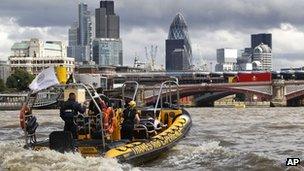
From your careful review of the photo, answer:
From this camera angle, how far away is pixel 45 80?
20.9m

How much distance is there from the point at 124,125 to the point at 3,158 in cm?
433

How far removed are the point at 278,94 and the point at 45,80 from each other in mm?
121036

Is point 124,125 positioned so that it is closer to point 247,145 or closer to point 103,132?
point 103,132

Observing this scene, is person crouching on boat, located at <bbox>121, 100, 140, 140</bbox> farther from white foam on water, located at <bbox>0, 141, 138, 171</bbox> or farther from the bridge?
the bridge

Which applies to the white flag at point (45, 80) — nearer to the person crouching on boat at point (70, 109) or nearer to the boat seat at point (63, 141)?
the person crouching on boat at point (70, 109)

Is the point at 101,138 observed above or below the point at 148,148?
above

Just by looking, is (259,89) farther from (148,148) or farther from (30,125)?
(30,125)

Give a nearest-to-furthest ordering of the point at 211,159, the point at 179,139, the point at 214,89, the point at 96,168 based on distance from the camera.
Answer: the point at 96,168 → the point at 211,159 → the point at 179,139 → the point at 214,89

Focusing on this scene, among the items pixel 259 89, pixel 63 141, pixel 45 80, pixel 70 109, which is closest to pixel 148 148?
pixel 70 109

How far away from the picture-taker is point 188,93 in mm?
141625

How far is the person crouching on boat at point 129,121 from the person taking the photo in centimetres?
2336

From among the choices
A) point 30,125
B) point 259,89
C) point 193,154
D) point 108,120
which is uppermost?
point 108,120

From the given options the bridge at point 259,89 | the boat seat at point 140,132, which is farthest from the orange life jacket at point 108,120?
the bridge at point 259,89

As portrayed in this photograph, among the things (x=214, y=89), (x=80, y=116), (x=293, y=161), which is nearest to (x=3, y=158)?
(x=80, y=116)
